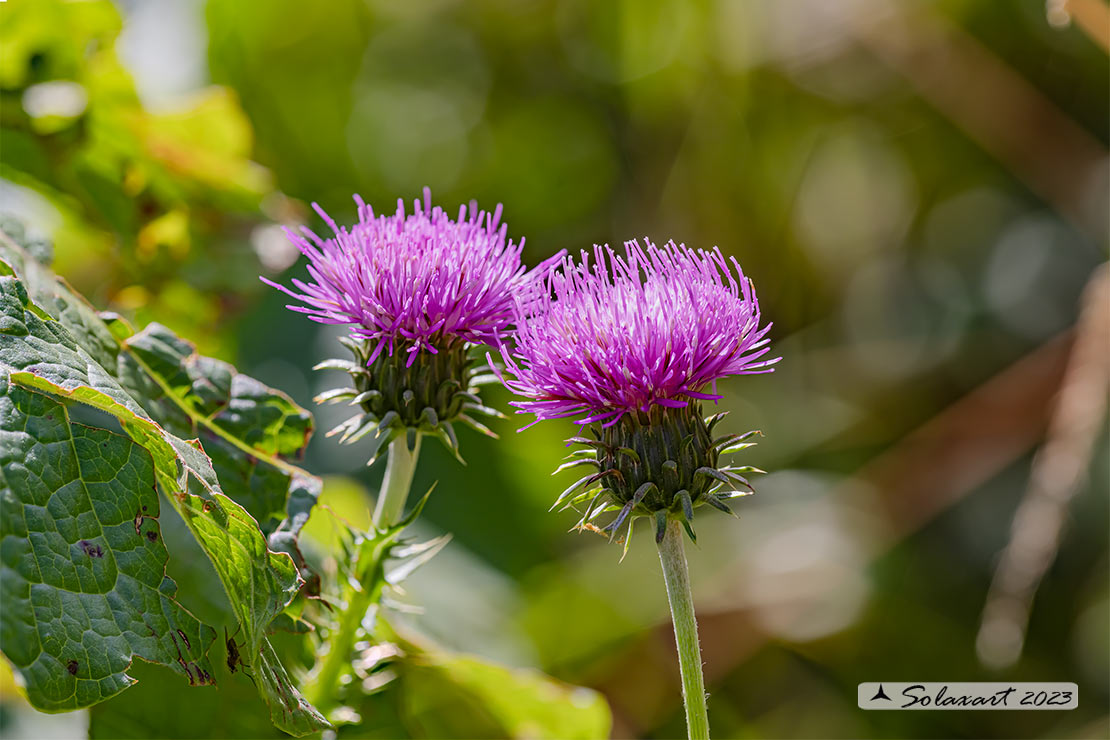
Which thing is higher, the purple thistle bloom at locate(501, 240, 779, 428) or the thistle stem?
the purple thistle bloom at locate(501, 240, 779, 428)

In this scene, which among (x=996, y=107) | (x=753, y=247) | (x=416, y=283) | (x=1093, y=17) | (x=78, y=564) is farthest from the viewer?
(x=753, y=247)

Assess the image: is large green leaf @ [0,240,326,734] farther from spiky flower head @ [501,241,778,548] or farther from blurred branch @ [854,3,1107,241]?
blurred branch @ [854,3,1107,241]

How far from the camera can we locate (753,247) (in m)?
2.86

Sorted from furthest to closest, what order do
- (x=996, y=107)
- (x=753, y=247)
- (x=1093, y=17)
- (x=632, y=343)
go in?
(x=753, y=247) < (x=996, y=107) < (x=1093, y=17) < (x=632, y=343)

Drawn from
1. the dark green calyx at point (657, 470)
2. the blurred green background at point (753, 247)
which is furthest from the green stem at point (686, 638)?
the blurred green background at point (753, 247)

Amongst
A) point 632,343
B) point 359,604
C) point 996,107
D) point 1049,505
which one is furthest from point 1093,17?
point 359,604

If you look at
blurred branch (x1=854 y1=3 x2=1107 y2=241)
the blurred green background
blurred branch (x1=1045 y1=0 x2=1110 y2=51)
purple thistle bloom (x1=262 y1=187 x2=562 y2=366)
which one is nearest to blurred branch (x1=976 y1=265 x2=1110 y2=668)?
the blurred green background

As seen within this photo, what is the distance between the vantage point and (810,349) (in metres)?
2.86

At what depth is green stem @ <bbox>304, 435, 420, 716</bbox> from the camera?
110 cm

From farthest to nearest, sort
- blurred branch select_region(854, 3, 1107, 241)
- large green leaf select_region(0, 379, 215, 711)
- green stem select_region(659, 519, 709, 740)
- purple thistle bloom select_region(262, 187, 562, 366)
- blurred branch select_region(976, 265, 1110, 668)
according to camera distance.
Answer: blurred branch select_region(854, 3, 1107, 241) → blurred branch select_region(976, 265, 1110, 668) → purple thistle bloom select_region(262, 187, 562, 366) → green stem select_region(659, 519, 709, 740) → large green leaf select_region(0, 379, 215, 711)

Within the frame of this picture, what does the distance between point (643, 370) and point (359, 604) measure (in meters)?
0.46

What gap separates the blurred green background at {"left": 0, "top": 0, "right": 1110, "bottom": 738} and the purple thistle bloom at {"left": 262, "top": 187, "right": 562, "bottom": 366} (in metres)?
0.85

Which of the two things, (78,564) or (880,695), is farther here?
(880,695)

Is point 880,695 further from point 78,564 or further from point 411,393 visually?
point 78,564
